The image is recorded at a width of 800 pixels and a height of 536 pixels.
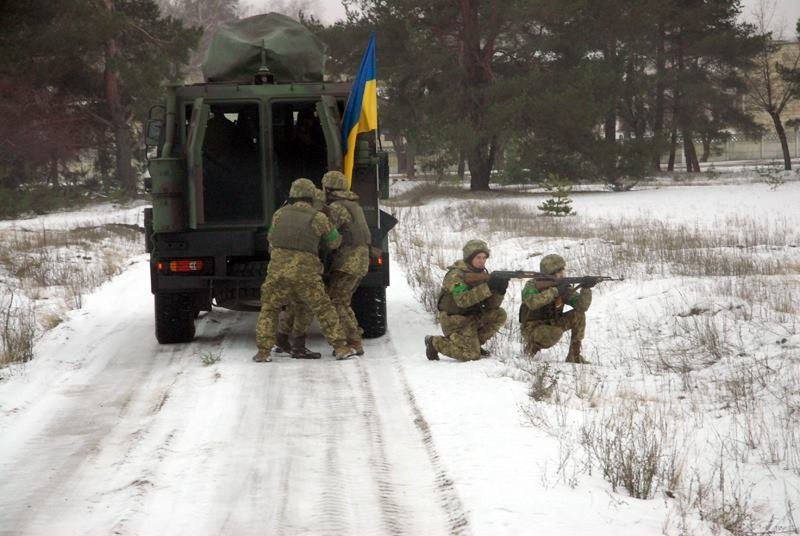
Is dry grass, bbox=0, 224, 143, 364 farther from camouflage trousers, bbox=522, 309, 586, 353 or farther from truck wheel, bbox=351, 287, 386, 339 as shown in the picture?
camouflage trousers, bbox=522, 309, 586, 353

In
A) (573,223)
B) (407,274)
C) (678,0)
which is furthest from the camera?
(678,0)

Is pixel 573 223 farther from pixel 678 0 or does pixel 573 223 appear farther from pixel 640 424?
pixel 678 0

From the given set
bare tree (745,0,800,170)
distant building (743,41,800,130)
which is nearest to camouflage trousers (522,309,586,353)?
distant building (743,41,800,130)

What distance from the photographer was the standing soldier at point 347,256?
920 centimetres

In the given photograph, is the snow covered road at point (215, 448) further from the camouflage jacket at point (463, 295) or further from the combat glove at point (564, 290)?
the combat glove at point (564, 290)

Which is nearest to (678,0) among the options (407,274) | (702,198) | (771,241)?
(702,198)

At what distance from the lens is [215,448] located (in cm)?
608

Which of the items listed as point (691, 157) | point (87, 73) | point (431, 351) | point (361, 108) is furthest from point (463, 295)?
point (691, 157)

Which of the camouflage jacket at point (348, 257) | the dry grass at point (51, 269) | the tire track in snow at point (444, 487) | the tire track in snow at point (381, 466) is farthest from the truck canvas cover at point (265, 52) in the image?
the tire track in snow at point (444, 487)

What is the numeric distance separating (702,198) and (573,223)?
30.0ft

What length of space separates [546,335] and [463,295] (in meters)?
0.89

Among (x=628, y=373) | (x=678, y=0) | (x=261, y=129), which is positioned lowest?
(x=628, y=373)

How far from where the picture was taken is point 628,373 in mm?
→ 8461

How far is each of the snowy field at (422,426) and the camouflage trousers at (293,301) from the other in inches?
11.3
